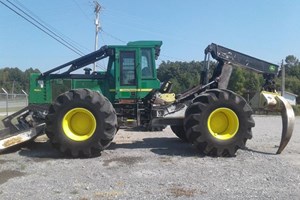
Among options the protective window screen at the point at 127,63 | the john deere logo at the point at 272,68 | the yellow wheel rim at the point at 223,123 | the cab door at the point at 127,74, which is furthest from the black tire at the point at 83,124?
the john deere logo at the point at 272,68

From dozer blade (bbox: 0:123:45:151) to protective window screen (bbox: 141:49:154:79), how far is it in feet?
10.5

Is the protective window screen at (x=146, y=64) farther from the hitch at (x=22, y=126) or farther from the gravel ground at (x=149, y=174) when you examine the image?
the hitch at (x=22, y=126)

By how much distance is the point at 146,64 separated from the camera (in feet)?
39.0

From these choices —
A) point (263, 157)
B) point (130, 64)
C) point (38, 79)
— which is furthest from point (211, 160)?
point (38, 79)

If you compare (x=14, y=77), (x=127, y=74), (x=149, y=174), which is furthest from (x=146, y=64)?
(x=14, y=77)

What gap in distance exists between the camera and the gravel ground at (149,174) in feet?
23.4

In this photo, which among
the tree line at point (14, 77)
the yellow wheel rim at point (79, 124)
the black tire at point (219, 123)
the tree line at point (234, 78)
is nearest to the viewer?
the yellow wheel rim at point (79, 124)

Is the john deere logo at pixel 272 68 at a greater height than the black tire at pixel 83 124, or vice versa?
the john deere logo at pixel 272 68

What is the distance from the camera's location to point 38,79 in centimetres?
1226

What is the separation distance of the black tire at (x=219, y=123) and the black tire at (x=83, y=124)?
6.99 ft

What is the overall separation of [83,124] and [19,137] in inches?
67.7

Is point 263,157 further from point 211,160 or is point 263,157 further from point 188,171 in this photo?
point 188,171

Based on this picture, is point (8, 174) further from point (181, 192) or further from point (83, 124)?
point (181, 192)

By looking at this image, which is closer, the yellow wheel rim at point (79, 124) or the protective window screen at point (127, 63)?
the yellow wheel rim at point (79, 124)
